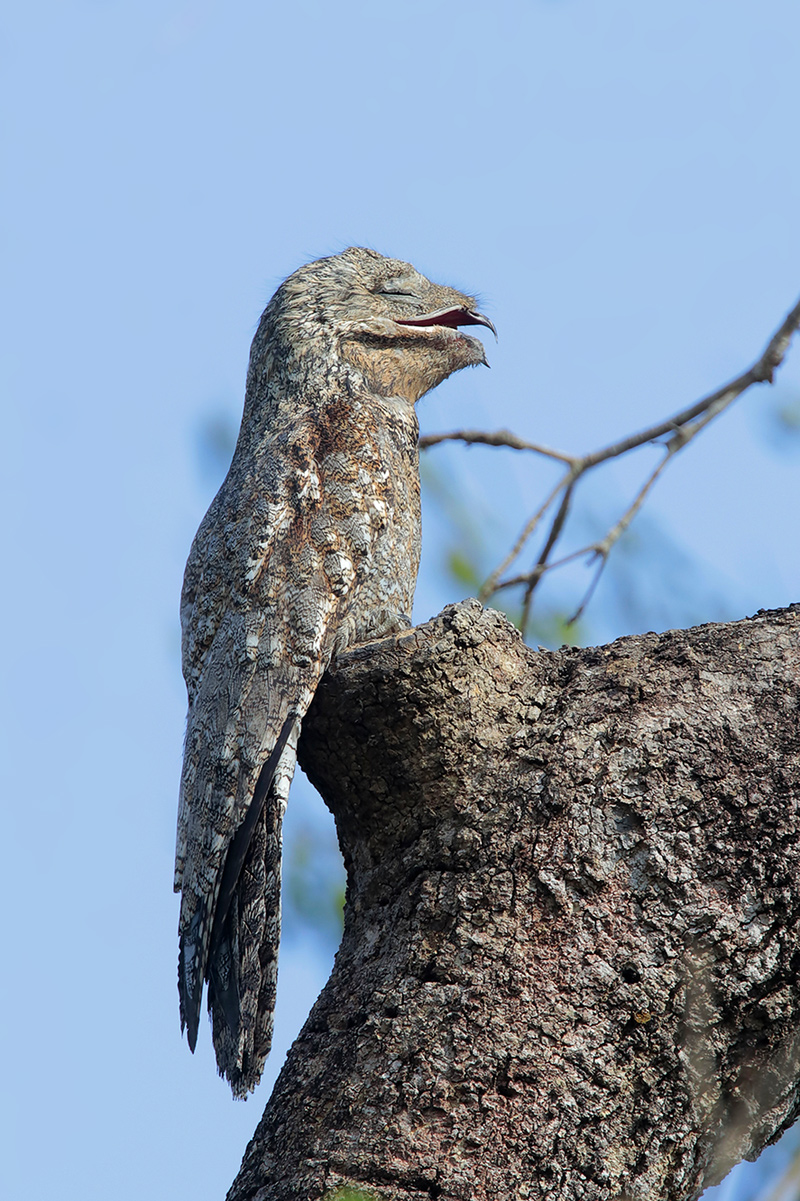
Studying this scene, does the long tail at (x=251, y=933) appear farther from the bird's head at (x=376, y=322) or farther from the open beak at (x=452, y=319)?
the open beak at (x=452, y=319)

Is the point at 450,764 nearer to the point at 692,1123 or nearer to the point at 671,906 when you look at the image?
the point at 671,906

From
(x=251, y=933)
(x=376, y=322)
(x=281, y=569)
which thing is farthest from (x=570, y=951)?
(x=376, y=322)

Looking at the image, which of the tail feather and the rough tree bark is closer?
the rough tree bark

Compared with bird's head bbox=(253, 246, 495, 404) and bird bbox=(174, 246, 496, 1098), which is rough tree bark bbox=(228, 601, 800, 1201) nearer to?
bird bbox=(174, 246, 496, 1098)

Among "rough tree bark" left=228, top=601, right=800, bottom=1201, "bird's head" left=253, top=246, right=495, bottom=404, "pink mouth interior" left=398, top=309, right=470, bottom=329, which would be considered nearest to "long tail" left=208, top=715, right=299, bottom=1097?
"rough tree bark" left=228, top=601, right=800, bottom=1201

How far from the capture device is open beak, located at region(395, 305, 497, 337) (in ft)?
13.4

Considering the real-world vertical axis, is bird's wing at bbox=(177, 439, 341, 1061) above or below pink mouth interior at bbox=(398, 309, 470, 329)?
below

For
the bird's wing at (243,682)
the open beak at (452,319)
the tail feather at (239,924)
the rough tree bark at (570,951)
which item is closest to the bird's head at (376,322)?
the open beak at (452,319)

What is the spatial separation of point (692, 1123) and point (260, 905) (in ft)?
3.77

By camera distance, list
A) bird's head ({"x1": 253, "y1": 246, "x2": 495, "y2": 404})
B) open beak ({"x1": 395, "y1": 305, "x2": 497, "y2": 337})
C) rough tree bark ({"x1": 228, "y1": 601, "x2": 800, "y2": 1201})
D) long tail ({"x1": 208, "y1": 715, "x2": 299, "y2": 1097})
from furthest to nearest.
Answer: open beak ({"x1": 395, "y1": 305, "x2": 497, "y2": 337})
bird's head ({"x1": 253, "y1": 246, "x2": 495, "y2": 404})
long tail ({"x1": 208, "y1": 715, "x2": 299, "y2": 1097})
rough tree bark ({"x1": 228, "y1": 601, "x2": 800, "y2": 1201})

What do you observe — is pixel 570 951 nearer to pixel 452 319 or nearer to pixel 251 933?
pixel 251 933

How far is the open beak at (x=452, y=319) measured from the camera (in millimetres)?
4070

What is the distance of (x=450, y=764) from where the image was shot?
7.90ft

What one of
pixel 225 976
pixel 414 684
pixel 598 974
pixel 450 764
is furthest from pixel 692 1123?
pixel 225 976
